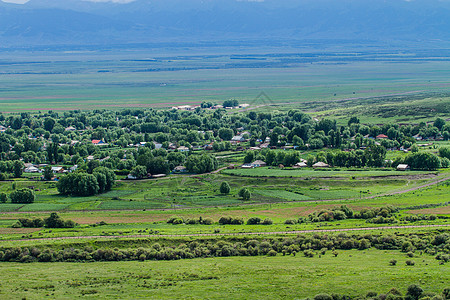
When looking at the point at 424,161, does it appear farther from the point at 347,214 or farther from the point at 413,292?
the point at 413,292

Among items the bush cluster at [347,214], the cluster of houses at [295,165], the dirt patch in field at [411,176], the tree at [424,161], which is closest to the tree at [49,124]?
the cluster of houses at [295,165]

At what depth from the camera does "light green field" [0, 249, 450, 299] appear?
158ft

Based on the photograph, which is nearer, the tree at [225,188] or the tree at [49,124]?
the tree at [225,188]

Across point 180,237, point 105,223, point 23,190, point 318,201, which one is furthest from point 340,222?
point 23,190

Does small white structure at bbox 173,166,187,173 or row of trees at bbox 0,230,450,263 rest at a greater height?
small white structure at bbox 173,166,187,173

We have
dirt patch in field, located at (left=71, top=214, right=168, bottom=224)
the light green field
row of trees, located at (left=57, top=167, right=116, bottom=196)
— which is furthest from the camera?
row of trees, located at (left=57, top=167, right=116, bottom=196)

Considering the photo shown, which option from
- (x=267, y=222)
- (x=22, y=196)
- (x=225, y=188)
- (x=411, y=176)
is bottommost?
(x=267, y=222)

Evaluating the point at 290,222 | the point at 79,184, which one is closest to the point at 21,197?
the point at 79,184

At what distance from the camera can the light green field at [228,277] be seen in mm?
48188

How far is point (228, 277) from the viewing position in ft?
170

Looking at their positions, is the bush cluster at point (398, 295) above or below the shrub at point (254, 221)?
below

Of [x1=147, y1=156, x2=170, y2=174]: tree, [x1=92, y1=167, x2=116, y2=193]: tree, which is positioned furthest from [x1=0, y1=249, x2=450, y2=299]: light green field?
[x1=147, y1=156, x2=170, y2=174]: tree

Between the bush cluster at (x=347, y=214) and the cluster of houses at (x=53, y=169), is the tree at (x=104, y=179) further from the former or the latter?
the bush cluster at (x=347, y=214)

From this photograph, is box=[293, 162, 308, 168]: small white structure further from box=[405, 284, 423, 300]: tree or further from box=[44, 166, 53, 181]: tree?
box=[405, 284, 423, 300]: tree
